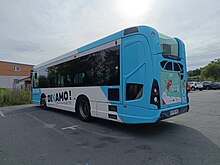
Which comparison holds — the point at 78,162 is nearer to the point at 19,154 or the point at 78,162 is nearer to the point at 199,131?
the point at 19,154

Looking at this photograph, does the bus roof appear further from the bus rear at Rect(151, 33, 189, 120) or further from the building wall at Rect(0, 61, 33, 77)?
the building wall at Rect(0, 61, 33, 77)

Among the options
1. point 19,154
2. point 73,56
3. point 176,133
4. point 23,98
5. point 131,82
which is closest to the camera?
point 19,154

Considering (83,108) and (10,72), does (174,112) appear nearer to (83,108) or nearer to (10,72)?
(83,108)

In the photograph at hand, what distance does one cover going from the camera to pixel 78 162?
10.2 feet

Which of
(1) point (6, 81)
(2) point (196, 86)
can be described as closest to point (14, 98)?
(1) point (6, 81)

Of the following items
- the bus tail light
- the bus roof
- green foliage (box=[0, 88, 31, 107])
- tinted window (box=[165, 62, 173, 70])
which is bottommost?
green foliage (box=[0, 88, 31, 107])

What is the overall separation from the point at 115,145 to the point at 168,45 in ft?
11.1

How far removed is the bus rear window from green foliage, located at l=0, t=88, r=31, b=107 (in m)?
14.8

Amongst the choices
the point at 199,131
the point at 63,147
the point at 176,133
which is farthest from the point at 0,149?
the point at 199,131

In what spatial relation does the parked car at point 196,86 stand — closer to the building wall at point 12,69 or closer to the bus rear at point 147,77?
the bus rear at point 147,77

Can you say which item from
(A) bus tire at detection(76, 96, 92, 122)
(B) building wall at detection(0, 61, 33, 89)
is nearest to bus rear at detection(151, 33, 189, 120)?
(A) bus tire at detection(76, 96, 92, 122)

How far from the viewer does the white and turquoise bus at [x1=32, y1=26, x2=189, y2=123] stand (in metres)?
4.18

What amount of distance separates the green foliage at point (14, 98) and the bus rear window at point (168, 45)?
581 inches

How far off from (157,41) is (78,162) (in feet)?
11.8
